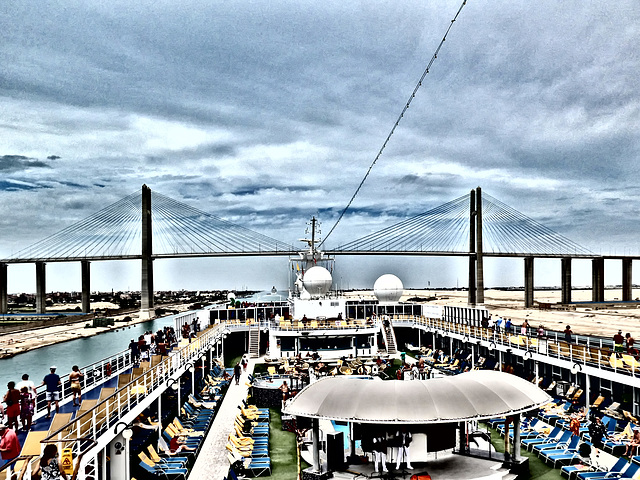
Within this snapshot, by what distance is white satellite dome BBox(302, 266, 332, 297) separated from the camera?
4466 centimetres

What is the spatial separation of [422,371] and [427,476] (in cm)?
1554

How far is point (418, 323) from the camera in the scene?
1720 inches

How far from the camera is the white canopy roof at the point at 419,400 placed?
12570 millimetres

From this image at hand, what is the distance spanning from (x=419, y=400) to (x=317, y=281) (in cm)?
3181

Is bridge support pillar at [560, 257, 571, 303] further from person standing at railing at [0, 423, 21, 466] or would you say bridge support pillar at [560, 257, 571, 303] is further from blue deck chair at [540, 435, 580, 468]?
person standing at railing at [0, 423, 21, 466]

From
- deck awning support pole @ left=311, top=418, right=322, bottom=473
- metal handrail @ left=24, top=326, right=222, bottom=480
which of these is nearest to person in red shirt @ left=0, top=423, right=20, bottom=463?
metal handrail @ left=24, top=326, right=222, bottom=480

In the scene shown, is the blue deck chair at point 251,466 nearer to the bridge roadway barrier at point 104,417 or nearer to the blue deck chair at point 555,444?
the bridge roadway barrier at point 104,417

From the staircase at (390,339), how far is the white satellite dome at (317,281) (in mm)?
6231

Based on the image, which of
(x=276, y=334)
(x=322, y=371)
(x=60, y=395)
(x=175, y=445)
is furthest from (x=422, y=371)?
(x=60, y=395)

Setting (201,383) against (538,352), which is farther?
(201,383)

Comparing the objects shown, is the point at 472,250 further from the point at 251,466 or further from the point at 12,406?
the point at 12,406

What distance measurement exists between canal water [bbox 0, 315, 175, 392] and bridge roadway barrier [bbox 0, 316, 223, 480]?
33.9 m

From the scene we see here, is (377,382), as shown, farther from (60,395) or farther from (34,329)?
(34,329)

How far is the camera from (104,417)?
41.8 ft
